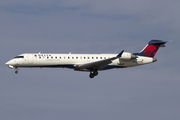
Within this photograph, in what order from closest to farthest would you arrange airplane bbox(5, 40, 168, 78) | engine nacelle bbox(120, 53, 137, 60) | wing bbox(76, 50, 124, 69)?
wing bbox(76, 50, 124, 69)
airplane bbox(5, 40, 168, 78)
engine nacelle bbox(120, 53, 137, 60)

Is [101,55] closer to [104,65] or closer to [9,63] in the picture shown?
[104,65]

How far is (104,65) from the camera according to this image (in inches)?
1818

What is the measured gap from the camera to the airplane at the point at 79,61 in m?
45.2

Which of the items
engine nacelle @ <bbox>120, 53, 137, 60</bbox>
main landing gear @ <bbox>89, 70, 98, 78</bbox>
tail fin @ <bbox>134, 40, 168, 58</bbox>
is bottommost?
main landing gear @ <bbox>89, 70, 98, 78</bbox>

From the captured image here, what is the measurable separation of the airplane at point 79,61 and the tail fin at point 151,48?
1.12 metres

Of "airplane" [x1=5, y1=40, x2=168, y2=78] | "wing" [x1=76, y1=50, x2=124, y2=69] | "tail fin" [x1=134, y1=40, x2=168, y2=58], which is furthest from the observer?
"tail fin" [x1=134, y1=40, x2=168, y2=58]

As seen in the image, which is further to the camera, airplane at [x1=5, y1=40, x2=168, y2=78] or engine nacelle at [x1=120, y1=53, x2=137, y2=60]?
engine nacelle at [x1=120, y1=53, x2=137, y2=60]

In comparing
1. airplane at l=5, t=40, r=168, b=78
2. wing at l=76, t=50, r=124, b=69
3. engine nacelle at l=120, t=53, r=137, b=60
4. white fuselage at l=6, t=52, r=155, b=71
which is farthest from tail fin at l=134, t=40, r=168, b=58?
wing at l=76, t=50, r=124, b=69

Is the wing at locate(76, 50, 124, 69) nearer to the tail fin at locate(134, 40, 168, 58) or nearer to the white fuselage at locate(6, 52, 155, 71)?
the white fuselage at locate(6, 52, 155, 71)

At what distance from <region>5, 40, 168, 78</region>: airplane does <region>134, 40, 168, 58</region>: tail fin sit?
3.66 ft

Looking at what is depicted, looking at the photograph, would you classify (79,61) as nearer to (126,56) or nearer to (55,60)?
(55,60)

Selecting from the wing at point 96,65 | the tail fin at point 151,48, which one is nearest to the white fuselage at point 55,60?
the wing at point 96,65

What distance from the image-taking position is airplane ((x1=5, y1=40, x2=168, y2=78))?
148 ft

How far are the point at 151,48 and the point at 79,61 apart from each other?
10.4 meters
